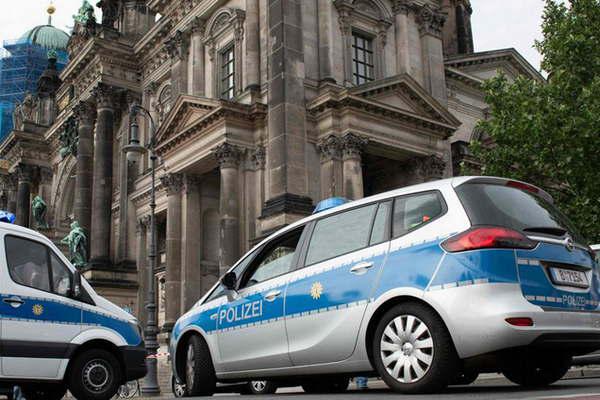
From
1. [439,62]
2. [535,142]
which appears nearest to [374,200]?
[535,142]

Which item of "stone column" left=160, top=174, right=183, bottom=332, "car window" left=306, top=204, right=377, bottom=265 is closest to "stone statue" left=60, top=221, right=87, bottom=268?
"stone column" left=160, top=174, right=183, bottom=332

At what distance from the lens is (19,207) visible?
49.9 meters

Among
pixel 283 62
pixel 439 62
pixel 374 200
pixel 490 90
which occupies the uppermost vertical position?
pixel 439 62

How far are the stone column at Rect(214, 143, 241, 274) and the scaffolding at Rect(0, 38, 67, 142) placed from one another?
156 ft

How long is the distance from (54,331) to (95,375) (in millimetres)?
774

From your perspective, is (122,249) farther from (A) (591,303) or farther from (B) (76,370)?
(A) (591,303)

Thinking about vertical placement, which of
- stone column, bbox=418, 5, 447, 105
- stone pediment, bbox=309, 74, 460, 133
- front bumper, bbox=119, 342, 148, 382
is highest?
stone column, bbox=418, 5, 447, 105

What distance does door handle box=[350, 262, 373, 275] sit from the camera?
6352 millimetres

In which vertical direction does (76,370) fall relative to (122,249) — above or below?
below

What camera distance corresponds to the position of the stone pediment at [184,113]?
26938 mm

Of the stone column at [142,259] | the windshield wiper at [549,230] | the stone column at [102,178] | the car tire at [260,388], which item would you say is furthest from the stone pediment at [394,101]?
the windshield wiper at [549,230]

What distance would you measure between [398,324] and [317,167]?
19.9 m

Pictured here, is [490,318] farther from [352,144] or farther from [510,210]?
[352,144]

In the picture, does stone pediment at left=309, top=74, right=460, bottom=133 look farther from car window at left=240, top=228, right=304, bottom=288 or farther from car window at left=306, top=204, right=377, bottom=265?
car window at left=306, top=204, right=377, bottom=265
